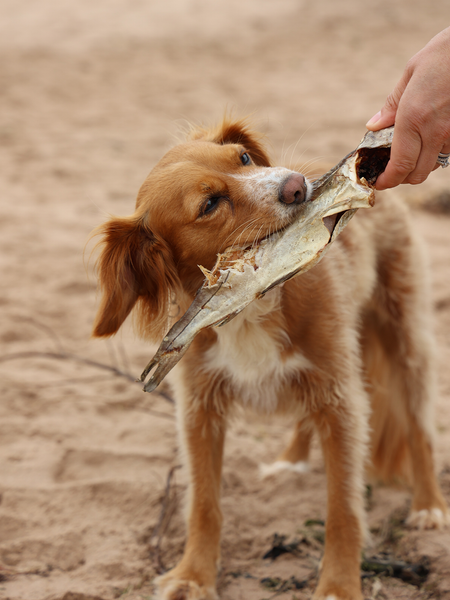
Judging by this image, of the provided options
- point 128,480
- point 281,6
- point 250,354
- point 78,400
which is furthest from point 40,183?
point 281,6

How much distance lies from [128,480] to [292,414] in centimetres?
105

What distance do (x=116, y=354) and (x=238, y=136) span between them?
217 centimetres

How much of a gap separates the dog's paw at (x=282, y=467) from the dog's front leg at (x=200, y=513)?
2.28ft

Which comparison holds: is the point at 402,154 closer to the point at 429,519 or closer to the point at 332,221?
the point at 332,221

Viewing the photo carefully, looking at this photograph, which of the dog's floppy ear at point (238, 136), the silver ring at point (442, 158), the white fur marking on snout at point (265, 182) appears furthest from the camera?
the dog's floppy ear at point (238, 136)

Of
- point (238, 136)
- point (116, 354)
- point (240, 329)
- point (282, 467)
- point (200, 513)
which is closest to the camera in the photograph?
point (240, 329)

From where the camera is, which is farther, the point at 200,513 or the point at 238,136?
the point at 238,136

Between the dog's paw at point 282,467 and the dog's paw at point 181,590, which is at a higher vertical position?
the dog's paw at point 282,467

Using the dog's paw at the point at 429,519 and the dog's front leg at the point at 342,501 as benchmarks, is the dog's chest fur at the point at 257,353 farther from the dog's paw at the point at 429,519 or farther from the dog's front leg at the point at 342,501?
the dog's paw at the point at 429,519

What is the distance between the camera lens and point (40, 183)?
7094mm

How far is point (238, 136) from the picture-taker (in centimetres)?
312

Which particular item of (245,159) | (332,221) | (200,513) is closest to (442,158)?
(332,221)

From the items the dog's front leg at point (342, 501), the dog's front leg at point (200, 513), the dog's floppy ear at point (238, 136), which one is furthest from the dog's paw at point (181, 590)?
the dog's floppy ear at point (238, 136)

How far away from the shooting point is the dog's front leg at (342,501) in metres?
2.66
